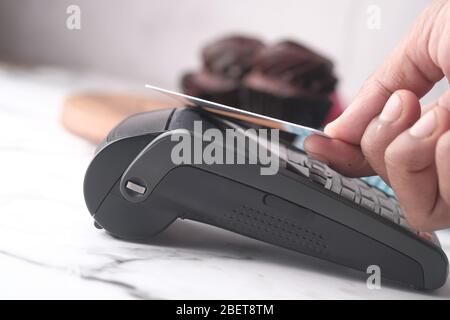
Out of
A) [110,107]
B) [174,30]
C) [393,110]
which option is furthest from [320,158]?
[174,30]

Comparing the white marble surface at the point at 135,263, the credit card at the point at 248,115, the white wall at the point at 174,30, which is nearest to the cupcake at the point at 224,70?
the white wall at the point at 174,30

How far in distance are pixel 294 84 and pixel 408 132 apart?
0.73m

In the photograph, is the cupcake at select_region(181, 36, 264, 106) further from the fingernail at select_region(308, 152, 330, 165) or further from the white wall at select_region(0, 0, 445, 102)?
the fingernail at select_region(308, 152, 330, 165)

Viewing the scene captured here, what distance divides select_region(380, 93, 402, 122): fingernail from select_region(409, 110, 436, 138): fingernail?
0.08ft

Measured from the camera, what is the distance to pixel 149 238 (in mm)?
563

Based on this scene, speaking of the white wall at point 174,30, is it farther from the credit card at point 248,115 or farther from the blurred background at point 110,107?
the credit card at point 248,115

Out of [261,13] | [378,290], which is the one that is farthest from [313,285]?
[261,13]

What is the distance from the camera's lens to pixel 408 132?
0.49 metres

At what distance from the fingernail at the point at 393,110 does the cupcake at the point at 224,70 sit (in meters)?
0.83

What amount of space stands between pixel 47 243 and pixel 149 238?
0.26 feet

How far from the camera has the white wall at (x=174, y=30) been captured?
1592 millimetres

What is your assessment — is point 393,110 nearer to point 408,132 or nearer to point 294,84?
point 408,132
